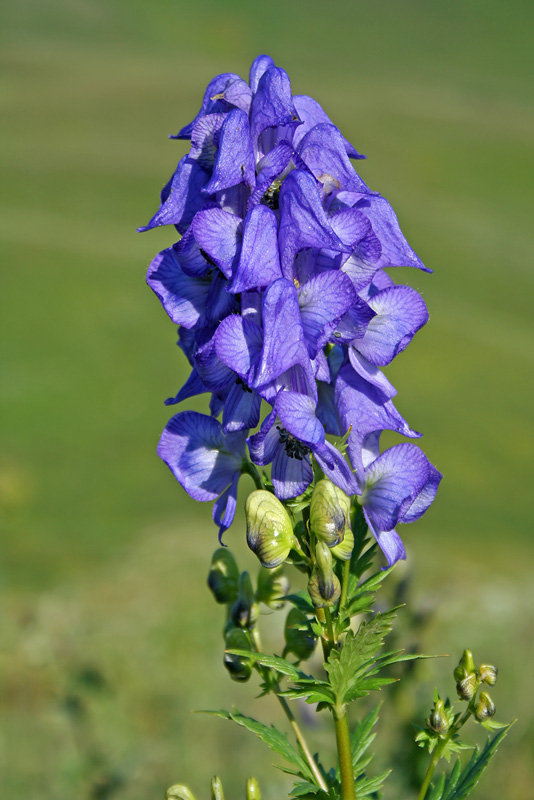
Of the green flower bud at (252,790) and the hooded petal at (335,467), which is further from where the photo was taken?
the green flower bud at (252,790)

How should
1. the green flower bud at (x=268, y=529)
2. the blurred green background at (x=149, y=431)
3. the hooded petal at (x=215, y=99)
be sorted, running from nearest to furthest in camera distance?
1. the green flower bud at (x=268, y=529)
2. the hooded petal at (x=215, y=99)
3. the blurred green background at (x=149, y=431)

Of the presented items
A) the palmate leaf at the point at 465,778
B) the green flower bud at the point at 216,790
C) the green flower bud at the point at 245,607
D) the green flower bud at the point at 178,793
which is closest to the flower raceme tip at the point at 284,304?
the green flower bud at the point at 245,607

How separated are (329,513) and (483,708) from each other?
2.42ft

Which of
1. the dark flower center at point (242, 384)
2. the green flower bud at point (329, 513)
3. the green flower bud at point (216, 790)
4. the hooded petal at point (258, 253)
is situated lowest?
the green flower bud at point (216, 790)

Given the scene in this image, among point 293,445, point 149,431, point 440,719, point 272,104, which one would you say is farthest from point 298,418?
point 149,431

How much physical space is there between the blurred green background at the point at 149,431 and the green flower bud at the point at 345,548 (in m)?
1.99

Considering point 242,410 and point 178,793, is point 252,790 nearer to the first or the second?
point 178,793

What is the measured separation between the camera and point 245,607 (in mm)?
2318

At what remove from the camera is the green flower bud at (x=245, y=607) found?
2.32 m

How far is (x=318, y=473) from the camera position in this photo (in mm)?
1947

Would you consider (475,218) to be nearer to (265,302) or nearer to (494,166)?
(494,166)

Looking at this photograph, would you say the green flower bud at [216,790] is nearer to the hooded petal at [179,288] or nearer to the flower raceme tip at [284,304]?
the flower raceme tip at [284,304]

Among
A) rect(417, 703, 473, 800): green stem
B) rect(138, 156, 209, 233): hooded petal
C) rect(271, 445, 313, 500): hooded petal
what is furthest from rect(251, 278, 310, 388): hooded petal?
rect(417, 703, 473, 800): green stem

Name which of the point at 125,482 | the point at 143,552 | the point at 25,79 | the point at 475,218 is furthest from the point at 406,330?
the point at 25,79
